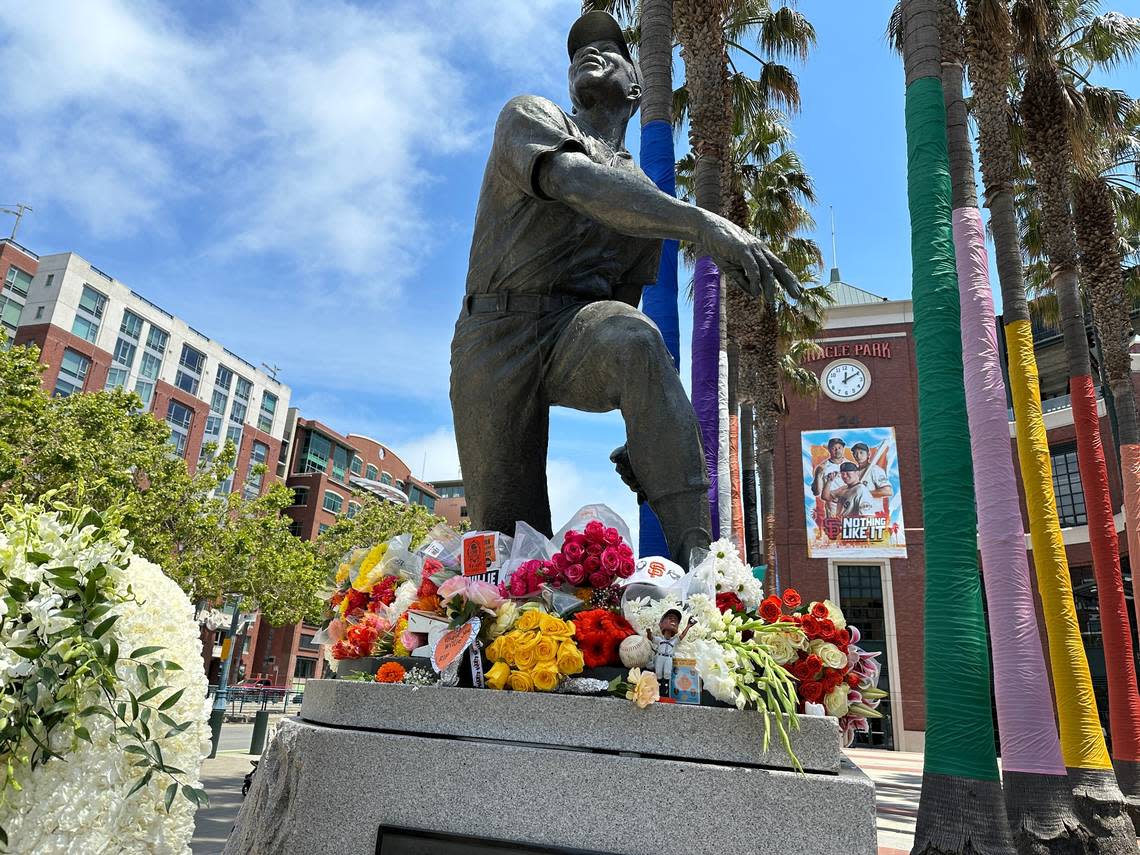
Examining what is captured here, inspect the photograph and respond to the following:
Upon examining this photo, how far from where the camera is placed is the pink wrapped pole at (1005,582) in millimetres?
8141

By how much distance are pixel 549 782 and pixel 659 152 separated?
23.7 feet

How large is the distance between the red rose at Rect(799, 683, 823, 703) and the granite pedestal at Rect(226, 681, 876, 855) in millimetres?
185

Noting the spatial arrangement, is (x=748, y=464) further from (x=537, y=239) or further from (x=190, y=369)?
(x=190, y=369)

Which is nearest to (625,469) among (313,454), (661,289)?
(661,289)

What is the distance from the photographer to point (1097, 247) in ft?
50.6

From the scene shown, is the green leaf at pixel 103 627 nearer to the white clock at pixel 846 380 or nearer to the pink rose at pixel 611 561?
the pink rose at pixel 611 561

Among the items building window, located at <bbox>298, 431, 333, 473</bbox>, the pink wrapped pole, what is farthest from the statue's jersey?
building window, located at <bbox>298, 431, 333, 473</bbox>

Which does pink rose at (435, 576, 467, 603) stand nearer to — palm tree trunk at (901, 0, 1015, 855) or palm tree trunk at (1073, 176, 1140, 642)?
palm tree trunk at (901, 0, 1015, 855)

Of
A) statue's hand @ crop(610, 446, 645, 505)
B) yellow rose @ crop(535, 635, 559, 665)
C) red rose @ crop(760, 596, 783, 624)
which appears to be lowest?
yellow rose @ crop(535, 635, 559, 665)

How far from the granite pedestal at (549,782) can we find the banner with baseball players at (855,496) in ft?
104

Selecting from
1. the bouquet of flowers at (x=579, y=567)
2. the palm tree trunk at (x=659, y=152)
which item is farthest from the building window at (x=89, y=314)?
the bouquet of flowers at (x=579, y=567)

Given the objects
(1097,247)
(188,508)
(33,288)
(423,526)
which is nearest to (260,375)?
(33,288)

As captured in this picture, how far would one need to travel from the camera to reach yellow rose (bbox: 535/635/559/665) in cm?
213

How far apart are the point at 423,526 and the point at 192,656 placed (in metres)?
34.2
